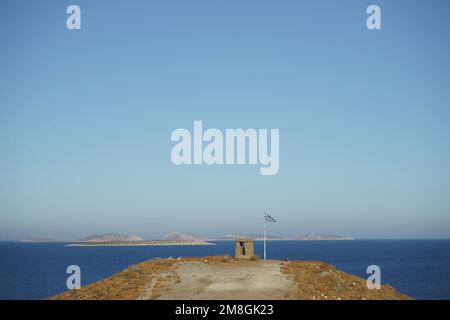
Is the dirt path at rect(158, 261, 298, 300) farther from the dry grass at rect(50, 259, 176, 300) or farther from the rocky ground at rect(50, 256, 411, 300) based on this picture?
the dry grass at rect(50, 259, 176, 300)

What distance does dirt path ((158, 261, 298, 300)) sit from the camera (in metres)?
28.1

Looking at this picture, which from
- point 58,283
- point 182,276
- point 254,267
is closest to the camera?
point 182,276

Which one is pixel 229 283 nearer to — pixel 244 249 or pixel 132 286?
pixel 132 286

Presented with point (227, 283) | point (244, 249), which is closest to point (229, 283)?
point (227, 283)

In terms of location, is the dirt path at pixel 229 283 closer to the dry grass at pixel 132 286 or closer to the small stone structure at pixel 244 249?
the dry grass at pixel 132 286

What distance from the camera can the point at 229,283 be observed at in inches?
1239

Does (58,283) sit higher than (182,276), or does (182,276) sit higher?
(182,276)

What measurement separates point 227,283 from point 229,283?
0.46 ft

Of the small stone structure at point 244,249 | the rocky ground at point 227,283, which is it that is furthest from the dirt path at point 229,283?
the small stone structure at point 244,249
